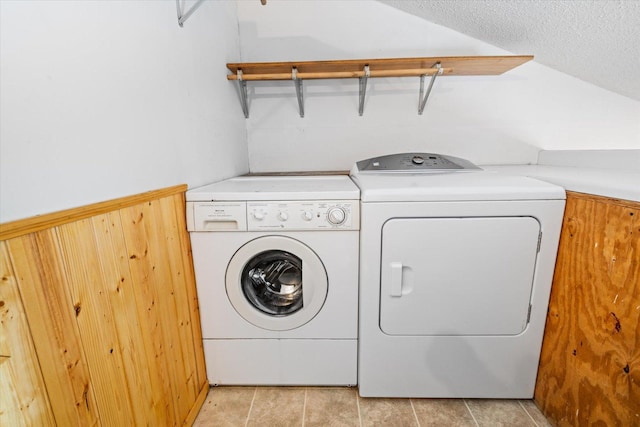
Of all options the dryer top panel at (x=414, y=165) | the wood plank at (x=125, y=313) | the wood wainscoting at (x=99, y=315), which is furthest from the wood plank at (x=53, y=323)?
the dryer top panel at (x=414, y=165)

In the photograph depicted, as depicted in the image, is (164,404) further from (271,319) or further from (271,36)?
(271,36)

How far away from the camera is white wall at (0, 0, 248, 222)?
58 centimetres

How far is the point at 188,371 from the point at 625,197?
175 centimetres

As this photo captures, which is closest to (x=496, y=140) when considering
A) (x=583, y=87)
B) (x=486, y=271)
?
(x=583, y=87)

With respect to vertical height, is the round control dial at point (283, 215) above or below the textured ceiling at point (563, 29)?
below

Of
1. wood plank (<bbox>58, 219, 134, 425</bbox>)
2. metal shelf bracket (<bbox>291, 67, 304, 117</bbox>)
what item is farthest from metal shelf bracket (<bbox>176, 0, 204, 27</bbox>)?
wood plank (<bbox>58, 219, 134, 425</bbox>)

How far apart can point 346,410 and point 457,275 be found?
0.81 m

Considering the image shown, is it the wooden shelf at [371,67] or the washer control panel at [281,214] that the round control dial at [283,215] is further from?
the wooden shelf at [371,67]

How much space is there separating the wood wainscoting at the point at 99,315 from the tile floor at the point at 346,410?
18 cm

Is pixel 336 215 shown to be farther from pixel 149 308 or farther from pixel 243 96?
pixel 243 96

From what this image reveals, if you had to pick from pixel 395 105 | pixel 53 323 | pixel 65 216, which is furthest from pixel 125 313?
pixel 395 105

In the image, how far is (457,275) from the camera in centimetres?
121

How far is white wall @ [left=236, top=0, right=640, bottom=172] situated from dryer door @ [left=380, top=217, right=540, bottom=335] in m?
1.11

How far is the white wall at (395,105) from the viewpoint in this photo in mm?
1974
